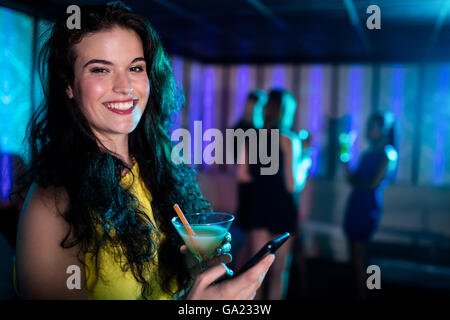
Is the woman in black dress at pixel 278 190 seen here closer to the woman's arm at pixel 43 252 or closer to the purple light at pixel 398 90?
the woman's arm at pixel 43 252

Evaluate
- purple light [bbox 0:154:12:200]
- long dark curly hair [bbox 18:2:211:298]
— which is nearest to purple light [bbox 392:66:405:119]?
purple light [bbox 0:154:12:200]

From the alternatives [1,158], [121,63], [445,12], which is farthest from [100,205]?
[445,12]

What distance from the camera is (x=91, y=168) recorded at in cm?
114

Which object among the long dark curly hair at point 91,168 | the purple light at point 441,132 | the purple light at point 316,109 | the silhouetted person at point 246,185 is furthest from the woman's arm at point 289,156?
the purple light at point 441,132

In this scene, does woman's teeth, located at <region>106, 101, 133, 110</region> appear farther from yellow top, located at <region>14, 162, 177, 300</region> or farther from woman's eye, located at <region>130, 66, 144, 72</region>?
yellow top, located at <region>14, 162, 177, 300</region>

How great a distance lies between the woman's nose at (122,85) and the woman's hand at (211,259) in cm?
52

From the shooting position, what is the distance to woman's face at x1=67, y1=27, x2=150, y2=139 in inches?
42.4

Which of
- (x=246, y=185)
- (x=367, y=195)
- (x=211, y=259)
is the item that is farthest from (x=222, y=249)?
(x=367, y=195)

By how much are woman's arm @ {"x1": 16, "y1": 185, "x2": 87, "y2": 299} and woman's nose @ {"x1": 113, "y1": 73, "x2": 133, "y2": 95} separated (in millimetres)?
348

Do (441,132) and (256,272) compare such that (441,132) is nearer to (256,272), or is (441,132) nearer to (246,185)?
(246,185)

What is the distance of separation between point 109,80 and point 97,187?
0.33m
